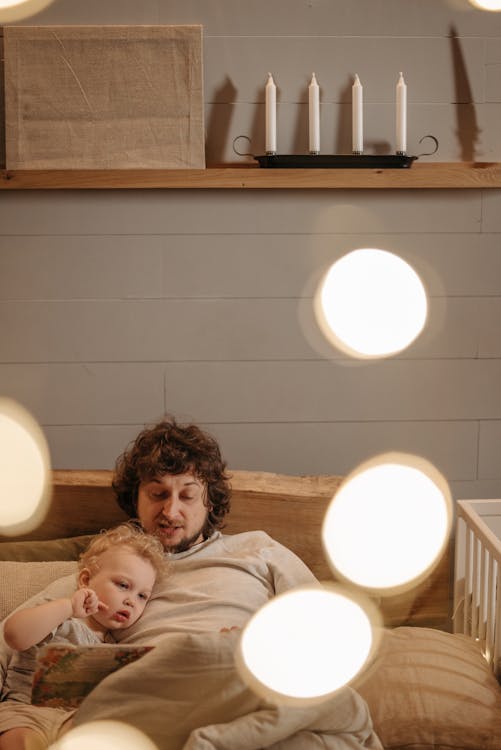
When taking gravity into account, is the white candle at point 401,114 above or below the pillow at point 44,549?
above

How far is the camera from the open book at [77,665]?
1356 mm

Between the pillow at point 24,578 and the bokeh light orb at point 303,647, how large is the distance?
43 centimetres

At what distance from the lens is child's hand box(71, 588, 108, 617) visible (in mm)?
1464

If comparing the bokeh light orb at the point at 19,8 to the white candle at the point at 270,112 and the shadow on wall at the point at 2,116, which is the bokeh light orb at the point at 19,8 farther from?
the white candle at the point at 270,112

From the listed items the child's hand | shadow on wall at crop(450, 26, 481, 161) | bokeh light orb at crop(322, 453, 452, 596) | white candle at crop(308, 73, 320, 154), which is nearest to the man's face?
the child's hand

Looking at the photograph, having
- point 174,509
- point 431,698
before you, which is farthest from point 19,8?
point 431,698

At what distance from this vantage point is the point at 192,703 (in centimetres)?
130

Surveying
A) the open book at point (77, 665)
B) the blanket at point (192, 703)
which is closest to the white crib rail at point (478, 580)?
the blanket at point (192, 703)

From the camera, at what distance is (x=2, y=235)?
2.15m

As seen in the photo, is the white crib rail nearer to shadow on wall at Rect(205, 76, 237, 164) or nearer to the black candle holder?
the black candle holder

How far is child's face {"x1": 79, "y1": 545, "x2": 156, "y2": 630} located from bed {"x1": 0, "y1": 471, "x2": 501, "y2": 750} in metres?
0.21

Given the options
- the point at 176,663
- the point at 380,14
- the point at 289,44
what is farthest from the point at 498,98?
the point at 176,663

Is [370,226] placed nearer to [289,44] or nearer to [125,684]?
[289,44]

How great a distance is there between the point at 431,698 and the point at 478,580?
1.36 ft
